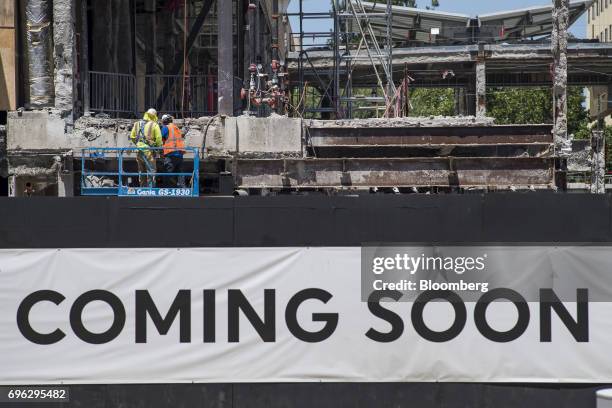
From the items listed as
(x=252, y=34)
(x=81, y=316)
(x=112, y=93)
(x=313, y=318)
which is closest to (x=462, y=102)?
(x=252, y=34)

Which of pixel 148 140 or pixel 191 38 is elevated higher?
pixel 191 38

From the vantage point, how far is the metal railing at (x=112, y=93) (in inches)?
973

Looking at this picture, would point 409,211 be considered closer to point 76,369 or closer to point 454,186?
point 76,369

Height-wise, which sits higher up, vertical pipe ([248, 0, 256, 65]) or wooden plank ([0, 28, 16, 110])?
vertical pipe ([248, 0, 256, 65])

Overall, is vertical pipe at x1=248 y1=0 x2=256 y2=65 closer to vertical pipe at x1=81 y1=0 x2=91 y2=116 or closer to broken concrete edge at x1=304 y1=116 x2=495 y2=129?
vertical pipe at x1=81 y1=0 x2=91 y2=116

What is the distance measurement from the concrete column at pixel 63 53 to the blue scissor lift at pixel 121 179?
1445mm

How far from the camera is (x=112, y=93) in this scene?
2527 cm

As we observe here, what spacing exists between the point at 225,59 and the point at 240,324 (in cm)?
1377

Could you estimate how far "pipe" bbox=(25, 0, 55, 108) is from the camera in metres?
22.0

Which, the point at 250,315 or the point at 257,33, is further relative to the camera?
the point at 257,33

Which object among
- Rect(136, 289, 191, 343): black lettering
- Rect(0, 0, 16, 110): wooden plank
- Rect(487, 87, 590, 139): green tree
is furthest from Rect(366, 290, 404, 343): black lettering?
Rect(487, 87, 590, 139): green tree

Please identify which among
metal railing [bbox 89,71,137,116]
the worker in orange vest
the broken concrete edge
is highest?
metal railing [bbox 89,71,137,116]

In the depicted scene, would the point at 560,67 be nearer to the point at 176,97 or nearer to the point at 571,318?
the point at 176,97

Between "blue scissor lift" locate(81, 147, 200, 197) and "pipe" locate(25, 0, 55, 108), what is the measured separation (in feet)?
6.05
